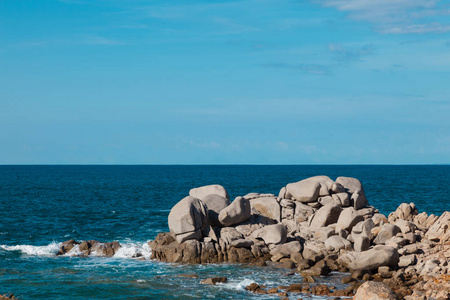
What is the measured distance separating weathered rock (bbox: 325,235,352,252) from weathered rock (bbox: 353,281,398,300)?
10897 millimetres

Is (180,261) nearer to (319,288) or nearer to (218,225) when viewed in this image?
(218,225)

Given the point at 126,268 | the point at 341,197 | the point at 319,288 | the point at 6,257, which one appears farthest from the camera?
the point at 341,197

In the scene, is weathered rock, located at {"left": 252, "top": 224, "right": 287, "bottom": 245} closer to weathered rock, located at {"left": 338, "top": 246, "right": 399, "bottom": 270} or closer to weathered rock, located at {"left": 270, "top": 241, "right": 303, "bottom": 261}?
weathered rock, located at {"left": 270, "top": 241, "right": 303, "bottom": 261}

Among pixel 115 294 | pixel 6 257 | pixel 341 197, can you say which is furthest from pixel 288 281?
pixel 6 257

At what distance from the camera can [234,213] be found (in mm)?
36406

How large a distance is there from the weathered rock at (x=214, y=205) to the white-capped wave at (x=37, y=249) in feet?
37.3

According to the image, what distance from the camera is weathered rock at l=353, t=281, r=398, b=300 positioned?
72.3 feet

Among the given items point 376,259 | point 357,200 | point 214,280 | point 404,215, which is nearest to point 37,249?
point 214,280

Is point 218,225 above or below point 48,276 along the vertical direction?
above

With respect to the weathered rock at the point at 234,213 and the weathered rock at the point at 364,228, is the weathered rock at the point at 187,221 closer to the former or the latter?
the weathered rock at the point at 234,213

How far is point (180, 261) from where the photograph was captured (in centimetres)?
3362

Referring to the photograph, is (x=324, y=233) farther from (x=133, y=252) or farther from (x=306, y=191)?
(x=133, y=252)

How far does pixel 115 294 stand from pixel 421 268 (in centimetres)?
1725

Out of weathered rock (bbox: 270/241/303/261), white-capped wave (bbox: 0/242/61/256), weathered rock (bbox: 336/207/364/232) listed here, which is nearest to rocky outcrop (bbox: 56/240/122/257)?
white-capped wave (bbox: 0/242/61/256)
